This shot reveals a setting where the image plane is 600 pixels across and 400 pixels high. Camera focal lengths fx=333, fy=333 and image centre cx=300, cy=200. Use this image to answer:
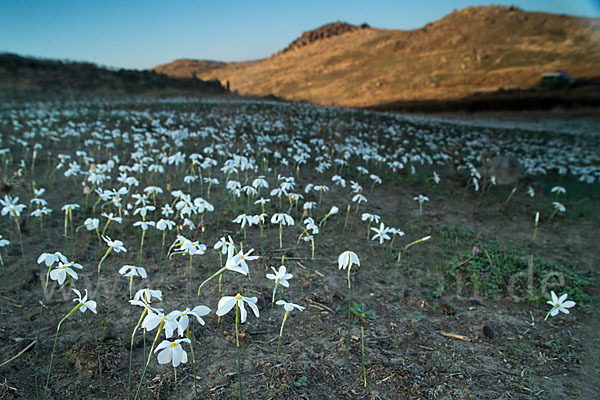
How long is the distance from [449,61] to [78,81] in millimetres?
48527

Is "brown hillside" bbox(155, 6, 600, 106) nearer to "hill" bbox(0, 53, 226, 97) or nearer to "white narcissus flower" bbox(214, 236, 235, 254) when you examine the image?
"hill" bbox(0, 53, 226, 97)

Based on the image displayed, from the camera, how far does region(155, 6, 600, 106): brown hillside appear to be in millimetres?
38750

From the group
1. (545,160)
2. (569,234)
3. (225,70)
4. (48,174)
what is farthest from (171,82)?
(225,70)

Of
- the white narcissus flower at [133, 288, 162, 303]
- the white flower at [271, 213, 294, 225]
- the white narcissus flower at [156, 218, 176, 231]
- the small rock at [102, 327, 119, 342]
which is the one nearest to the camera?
the white narcissus flower at [133, 288, 162, 303]

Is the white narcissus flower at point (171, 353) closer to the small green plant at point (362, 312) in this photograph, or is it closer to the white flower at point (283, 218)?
the small green plant at point (362, 312)

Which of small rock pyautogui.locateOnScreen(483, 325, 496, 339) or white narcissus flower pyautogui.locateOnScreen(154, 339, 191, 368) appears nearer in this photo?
white narcissus flower pyautogui.locateOnScreen(154, 339, 191, 368)

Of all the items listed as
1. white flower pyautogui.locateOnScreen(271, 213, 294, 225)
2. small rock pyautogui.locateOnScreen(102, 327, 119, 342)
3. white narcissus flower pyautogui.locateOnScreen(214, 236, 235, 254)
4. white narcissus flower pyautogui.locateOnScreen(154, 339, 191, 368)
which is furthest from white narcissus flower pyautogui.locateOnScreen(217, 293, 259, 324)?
white flower pyautogui.locateOnScreen(271, 213, 294, 225)

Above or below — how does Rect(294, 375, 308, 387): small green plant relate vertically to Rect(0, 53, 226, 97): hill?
below

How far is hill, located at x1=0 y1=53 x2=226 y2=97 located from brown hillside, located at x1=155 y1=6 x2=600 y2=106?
727 inches

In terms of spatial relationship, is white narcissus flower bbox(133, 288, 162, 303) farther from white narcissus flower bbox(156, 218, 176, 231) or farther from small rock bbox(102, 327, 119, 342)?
white narcissus flower bbox(156, 218, 176, 231)

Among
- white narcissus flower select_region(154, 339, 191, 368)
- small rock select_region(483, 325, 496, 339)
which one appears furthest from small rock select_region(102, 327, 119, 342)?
small rock select_region(483, 325, 496, 339)

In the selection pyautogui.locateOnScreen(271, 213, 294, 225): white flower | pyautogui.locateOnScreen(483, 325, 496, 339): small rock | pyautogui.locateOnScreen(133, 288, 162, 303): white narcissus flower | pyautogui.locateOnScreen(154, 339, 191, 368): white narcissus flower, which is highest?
pyautogui.locateOnScreen(133, 288, 162, 303): white narcissus flower

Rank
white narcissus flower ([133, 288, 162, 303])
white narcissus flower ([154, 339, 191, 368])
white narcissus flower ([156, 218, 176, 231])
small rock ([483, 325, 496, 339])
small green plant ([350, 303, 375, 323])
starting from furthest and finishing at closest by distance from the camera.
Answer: white narcissus flower ([156, 218, 176, 231]), small green plant ([350, 303, 375, 323]), small rock ([483, 325, 496, 339]), white narcissus flower ([133, 288, 162, 303]), white narcissus flower ([154, 339, 191, 368])

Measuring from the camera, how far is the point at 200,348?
2.34m
